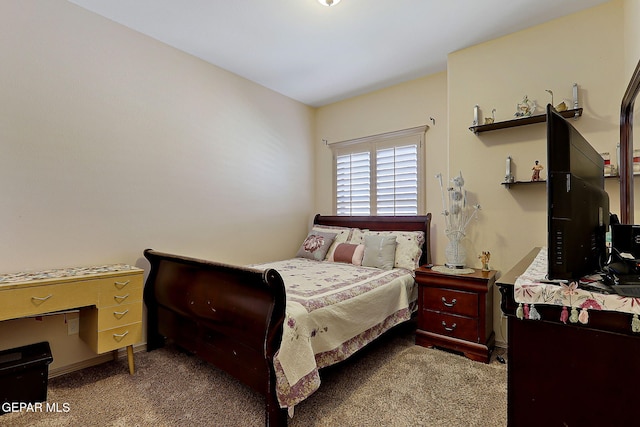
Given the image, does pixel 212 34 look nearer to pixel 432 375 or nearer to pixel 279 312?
pixel 279 312

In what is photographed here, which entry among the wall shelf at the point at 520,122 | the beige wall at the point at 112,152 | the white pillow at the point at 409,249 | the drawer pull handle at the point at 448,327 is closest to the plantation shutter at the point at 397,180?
the white pillow at the point at 409,249

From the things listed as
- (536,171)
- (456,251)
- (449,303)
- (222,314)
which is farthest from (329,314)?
(536,171)

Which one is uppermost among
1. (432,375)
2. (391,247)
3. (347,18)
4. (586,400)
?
(347,18)

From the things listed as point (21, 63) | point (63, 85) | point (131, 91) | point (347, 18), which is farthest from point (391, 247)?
point (21, 63)

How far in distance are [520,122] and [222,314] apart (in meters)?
2.72

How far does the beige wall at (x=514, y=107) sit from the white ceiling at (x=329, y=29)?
12cm

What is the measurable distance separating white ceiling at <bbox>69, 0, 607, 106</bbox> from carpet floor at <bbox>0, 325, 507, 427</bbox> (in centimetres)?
272

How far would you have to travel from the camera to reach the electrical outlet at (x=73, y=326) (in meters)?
2.30

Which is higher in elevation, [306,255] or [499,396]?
[306,255]

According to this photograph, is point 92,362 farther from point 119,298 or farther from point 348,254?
point 348,254

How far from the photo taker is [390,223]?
11.8ft

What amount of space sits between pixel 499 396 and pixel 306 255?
227cm

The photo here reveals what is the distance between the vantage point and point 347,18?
2461 millimetres

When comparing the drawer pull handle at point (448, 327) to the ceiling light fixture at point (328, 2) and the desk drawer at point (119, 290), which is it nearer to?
the desk drawer at point (119, 290)
